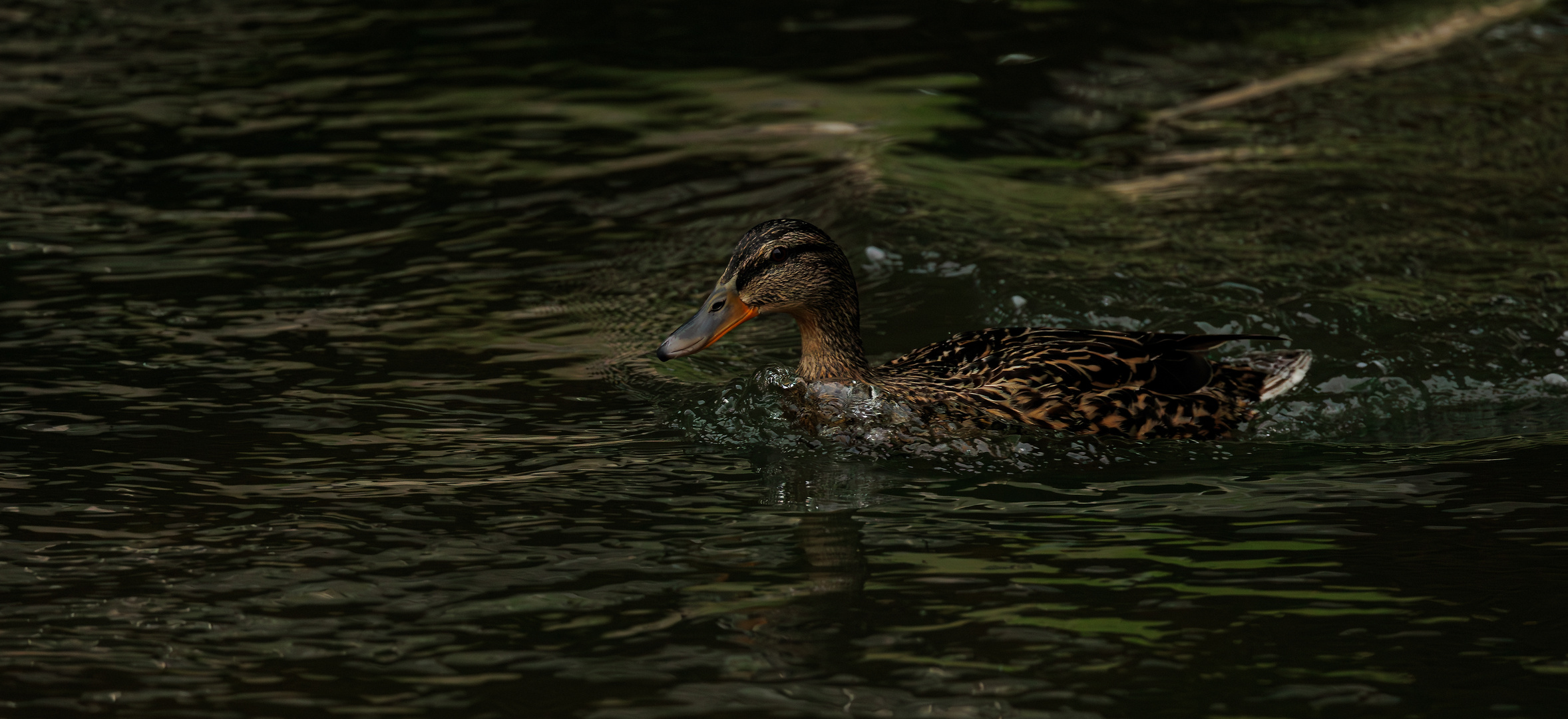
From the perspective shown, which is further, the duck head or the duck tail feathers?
the duck tail feathers

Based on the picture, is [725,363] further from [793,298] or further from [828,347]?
[793,298]

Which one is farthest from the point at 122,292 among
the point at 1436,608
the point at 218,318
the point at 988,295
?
the point at 1436,608

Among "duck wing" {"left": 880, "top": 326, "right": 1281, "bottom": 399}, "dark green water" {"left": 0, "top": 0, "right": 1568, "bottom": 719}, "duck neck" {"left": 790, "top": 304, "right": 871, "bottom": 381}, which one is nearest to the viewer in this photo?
"dark green water" {"left": 0, "top": 0, "right": 1568, "bottom": 719}

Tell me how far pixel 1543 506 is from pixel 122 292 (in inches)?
296

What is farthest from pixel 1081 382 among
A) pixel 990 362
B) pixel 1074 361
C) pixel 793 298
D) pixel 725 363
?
pixel 725 363

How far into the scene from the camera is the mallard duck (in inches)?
280

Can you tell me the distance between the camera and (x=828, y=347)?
293 inches

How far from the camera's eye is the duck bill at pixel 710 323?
7.07m

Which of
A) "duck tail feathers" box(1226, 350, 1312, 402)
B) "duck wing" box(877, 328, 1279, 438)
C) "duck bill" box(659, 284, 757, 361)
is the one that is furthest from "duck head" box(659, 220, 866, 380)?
"duck tail feathers" box(1226, 350, 1312, 402)

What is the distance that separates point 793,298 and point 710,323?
43cm

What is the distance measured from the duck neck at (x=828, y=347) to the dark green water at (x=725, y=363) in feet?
1.10

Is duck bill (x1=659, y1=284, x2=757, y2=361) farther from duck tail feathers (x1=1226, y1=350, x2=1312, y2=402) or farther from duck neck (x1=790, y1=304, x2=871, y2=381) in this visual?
duck tail feathers (x1=1226, y1=350, x2=1312, y2=402)

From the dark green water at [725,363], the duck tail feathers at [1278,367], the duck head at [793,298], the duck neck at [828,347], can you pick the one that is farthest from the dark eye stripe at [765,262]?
the duck tail feathers at [1278,367]

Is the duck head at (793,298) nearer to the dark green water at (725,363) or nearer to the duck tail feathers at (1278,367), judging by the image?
the dark green water at (725,363)
